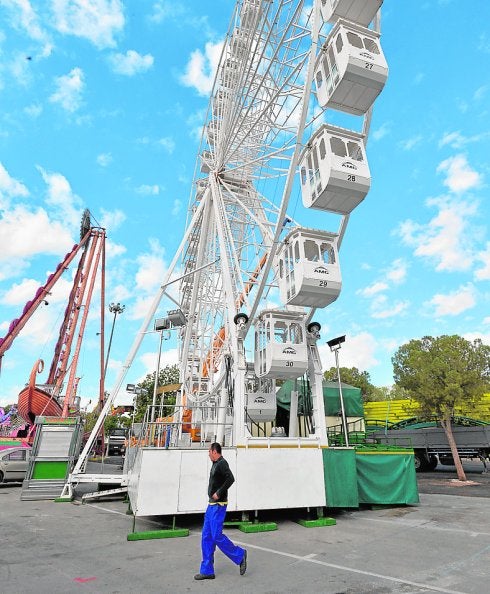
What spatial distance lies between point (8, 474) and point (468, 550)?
16955 mm

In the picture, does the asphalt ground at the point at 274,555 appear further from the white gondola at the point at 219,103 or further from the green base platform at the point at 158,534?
the white gondola at the point at 219,103

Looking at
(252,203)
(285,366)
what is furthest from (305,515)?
(252,203)

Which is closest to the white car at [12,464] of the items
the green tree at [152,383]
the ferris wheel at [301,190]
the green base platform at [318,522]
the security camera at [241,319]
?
the ferris wheel at [301,190]

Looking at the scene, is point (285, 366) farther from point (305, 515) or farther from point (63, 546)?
point (63, 546)

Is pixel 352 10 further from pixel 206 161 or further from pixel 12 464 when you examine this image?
pixel 12 464

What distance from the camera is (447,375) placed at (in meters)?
17.9

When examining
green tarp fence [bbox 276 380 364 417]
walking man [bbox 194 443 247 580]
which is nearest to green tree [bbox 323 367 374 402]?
green tarp fence [bbox 276 380 364 417]

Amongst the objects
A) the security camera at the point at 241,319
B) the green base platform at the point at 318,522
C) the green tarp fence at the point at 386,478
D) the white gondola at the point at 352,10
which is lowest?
the green base platform at the point at 318,522

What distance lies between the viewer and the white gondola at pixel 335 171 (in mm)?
10219

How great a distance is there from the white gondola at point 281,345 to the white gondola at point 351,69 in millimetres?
6125

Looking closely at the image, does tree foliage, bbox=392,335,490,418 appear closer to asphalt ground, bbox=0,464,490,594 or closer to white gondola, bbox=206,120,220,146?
asphalt ground, bbox=0,464,490,594

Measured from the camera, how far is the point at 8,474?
16578mm

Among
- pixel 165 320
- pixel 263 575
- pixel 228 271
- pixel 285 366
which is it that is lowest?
pixel 263 575

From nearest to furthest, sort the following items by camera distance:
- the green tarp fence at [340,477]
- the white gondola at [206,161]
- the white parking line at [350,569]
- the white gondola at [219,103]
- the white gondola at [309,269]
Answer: the white parking line at [350,569] → the green tarp fence at [340,477] → the white gondola at [309,269] → the white gondola at [219,103] → the white gondola at [206,161]
